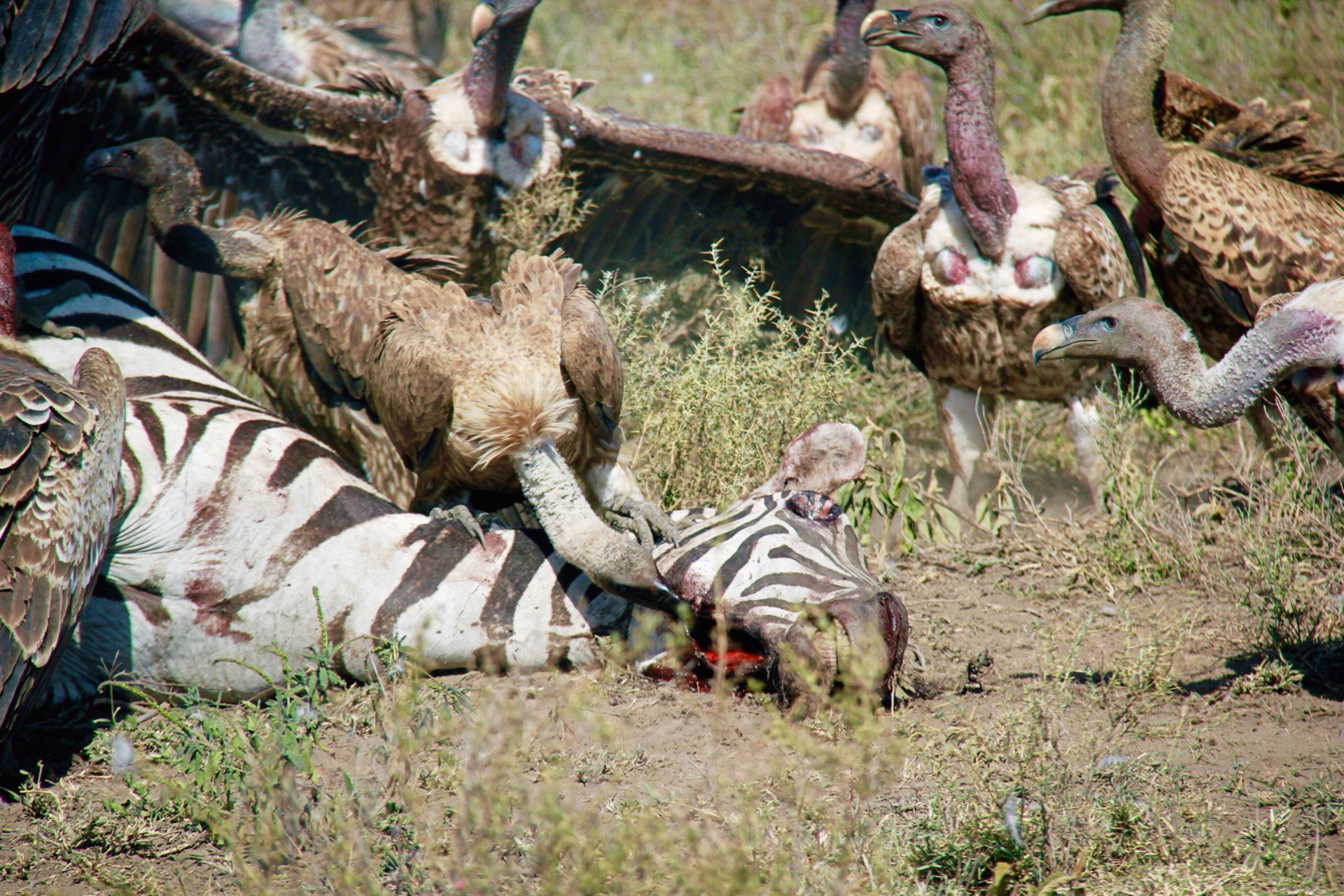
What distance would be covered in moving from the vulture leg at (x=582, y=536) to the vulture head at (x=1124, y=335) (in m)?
1.57

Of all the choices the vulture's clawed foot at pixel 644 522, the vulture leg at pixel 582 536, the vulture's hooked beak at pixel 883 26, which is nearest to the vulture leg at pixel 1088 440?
the vulture's hooked beak at pixel 883 26

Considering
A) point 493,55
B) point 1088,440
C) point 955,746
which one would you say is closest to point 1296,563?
point 1088,440

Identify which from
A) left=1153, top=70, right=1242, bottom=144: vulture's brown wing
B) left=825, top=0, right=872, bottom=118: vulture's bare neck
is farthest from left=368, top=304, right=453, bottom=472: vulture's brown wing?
left=825, top=0, right=872, bottom=118: vulture's bare neck

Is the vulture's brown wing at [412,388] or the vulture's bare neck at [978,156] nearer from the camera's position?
the vulture's brown wing at [412,388]

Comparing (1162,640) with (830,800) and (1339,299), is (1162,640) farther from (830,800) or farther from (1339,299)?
(830,800)

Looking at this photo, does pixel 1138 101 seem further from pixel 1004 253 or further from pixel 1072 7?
pixel 1004 253

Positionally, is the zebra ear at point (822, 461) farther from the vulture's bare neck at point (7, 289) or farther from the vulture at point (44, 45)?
the vulture at point (44, 45)

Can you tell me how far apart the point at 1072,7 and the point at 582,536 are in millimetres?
3228

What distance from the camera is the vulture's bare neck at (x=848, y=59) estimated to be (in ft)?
22.9

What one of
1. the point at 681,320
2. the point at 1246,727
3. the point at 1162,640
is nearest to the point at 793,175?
the point at 681,320

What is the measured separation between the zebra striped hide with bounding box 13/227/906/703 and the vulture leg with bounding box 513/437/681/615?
170 mm

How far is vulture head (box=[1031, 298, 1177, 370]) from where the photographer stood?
146 inches

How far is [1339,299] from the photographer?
11.5ft

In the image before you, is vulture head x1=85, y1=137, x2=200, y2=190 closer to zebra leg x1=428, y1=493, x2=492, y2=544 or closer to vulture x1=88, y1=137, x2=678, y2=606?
vulture x1=88, y1=137, x2=678, y2=606
